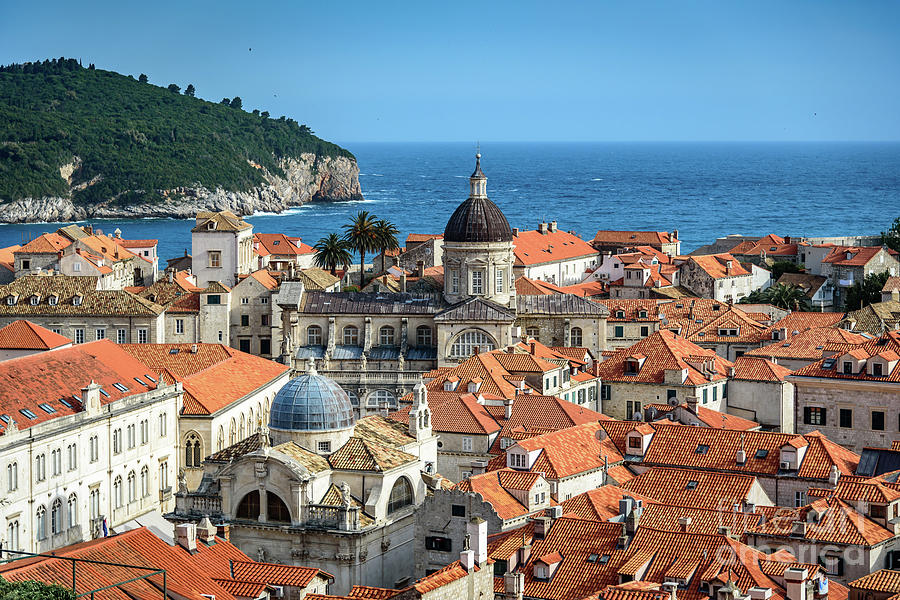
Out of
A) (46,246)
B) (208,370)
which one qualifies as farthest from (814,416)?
(46,246)

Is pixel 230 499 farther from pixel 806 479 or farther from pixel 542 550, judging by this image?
pixel 806 479

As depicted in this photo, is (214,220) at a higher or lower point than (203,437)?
higher

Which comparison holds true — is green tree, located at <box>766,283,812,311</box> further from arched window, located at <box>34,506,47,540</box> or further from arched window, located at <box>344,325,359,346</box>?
arched window, located at <box>34,506,47,540</box>

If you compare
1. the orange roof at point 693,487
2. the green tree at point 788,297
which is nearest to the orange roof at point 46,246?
the green tree at point 788,297

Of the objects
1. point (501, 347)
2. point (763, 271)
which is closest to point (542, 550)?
point (501, 347)

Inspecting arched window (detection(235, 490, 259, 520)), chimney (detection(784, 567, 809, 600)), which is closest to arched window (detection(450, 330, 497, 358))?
arched window (detection(235, 490, 259, 520))

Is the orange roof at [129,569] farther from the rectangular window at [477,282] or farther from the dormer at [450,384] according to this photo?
the rectangular window at [477,282]
